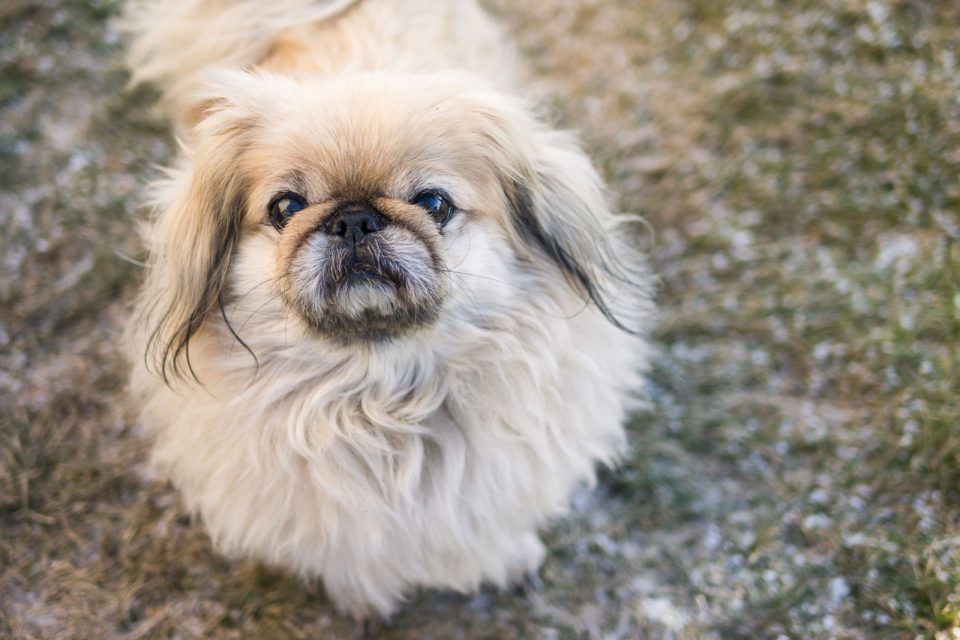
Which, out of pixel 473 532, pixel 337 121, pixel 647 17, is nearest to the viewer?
Answer: pixel 337 121

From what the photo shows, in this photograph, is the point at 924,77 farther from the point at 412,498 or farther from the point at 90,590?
the point at 90,590

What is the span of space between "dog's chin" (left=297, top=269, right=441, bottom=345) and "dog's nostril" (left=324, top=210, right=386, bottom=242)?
0.08 metres

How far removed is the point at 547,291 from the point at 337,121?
0.65m

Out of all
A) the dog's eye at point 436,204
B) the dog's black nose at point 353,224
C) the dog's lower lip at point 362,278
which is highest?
the dog's eye at point 436,204

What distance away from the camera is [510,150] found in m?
1.82

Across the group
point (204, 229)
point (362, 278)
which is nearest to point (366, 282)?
point (362, 278)

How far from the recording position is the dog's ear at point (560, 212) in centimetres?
184

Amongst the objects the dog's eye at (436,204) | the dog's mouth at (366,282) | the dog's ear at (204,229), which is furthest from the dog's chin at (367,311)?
the dog's ear at (204,229)

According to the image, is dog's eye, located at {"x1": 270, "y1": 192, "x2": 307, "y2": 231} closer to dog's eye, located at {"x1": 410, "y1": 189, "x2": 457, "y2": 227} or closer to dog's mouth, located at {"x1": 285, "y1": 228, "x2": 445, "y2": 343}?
dog's mouth, located at {"x1": 285, "y1": 228, "x2": 445, "y2": 343}

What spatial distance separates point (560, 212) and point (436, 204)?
0.35 metres

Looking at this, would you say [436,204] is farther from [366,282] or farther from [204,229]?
[204,229]

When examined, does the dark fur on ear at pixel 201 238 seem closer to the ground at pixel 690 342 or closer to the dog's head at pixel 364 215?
the dog's head at pixel 364 215

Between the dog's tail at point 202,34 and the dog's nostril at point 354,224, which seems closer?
the dog's nostril at point 354,224

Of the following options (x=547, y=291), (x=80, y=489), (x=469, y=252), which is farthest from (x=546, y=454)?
(x=80, y=489)
